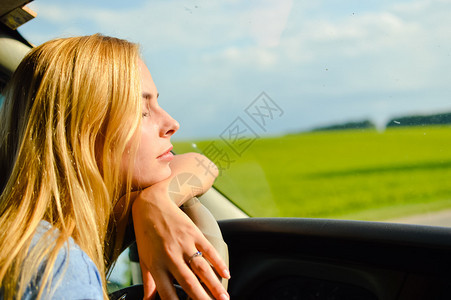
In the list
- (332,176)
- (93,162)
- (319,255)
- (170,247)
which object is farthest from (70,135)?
(332,176)

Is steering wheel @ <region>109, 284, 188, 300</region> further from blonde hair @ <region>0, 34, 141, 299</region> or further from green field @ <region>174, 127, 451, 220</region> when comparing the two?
green field @ <region>174, 127, 451, 220</region>

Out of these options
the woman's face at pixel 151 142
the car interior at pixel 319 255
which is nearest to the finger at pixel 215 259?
the car interior at pixel 319 255

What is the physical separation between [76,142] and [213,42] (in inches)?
25.7

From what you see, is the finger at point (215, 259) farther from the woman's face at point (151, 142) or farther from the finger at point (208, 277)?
the woman's face at point (151, 142)

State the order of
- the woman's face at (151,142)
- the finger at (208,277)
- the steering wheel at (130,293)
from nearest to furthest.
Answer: the finger at (208,277), the woman's face at (151,142), the steering wheel at (130,293)

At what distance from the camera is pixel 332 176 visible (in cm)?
2500

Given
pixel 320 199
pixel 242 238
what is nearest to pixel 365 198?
pixel 320 199

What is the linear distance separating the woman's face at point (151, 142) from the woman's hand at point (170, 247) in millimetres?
51

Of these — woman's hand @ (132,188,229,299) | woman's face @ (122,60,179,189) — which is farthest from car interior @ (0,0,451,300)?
woman's face @ (122,60,179,189)

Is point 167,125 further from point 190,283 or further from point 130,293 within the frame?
point 130,293

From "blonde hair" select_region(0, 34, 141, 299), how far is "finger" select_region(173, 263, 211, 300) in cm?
22

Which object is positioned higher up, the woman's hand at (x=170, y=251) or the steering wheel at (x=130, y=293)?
the woman's hand at (x=170, y=251)

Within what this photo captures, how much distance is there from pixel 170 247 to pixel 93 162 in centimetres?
31

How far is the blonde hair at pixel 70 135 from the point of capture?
3.76ft
